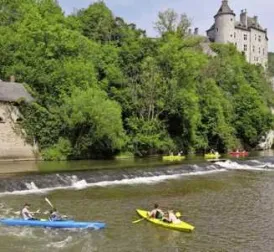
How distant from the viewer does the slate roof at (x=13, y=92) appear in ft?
135

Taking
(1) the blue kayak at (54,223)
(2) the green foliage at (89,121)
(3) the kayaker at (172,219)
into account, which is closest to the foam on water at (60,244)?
(1) the blue kayak at (54,223)

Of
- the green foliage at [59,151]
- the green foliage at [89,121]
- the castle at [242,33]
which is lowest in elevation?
the green foliage at [59,151]

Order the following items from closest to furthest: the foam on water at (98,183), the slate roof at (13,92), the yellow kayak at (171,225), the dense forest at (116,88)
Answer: the yellow kayak at (171,225)
the foam on water at (98,183)
the slate roof at (13,92)
the dense forest at (116,88)

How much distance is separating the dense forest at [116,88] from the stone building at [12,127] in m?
0.88

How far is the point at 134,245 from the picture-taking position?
16328 millimetres

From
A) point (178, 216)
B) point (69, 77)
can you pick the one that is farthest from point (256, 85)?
point (178, 216)

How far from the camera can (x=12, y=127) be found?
41344 millimetres

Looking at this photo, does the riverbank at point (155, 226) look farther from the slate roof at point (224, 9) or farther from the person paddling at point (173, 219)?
the slate roof at point (224, 9)

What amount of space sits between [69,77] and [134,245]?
31.1 m

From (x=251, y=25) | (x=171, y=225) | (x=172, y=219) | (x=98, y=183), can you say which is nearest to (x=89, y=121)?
(x=98, y=183)

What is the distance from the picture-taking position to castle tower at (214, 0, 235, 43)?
107m

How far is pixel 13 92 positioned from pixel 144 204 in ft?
74.7

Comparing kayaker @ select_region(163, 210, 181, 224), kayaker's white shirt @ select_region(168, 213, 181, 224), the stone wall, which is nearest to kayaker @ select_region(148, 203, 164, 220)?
kayaker @ select_region(163, 210, 181, 224)

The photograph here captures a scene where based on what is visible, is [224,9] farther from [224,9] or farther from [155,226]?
[155,226]
